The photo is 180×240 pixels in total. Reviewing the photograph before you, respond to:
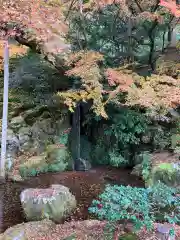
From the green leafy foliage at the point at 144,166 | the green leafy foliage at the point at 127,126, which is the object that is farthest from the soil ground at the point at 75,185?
the green leafy foliage at the point at 127,126

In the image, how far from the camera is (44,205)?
20.6 feet

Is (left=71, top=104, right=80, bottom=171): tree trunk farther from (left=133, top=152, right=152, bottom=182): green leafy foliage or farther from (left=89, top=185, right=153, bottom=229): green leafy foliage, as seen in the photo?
(left=89, top=185, right=153, bottom=229): green leafy foliage

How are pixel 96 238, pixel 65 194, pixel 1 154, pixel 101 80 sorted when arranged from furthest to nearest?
pixel 101 80, pixel 1 154, pixel 65 194, pixel 96 238

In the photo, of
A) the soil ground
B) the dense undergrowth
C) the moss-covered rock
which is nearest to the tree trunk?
the dense undergrowth

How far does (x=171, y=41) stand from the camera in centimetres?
1203

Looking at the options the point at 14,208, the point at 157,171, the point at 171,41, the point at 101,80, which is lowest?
the point at 14,208

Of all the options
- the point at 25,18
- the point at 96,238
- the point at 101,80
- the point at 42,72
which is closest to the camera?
the point at 96,238

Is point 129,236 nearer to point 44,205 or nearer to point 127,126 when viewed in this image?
point 44,205

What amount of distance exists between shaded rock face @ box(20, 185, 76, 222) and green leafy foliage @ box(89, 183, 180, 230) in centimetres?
208

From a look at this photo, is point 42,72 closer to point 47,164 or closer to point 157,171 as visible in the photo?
point 47,164

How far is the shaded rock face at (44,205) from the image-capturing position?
6.27 m

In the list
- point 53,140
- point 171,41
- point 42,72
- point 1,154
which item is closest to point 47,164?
point 53,140

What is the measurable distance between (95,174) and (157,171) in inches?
85.8

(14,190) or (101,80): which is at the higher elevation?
(101,80)
